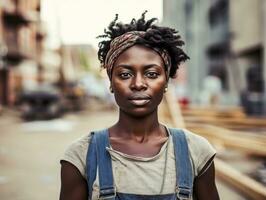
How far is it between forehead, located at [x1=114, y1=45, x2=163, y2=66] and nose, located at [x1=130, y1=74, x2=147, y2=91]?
0.06 m

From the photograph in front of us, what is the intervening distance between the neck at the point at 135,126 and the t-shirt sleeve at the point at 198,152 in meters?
0.16

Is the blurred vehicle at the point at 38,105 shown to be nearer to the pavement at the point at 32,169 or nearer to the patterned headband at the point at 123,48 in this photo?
the pavement at the point at 32,169

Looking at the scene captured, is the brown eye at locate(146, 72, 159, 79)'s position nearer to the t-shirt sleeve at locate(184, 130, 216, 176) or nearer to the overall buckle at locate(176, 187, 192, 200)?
the t-shirt sleeve at locate(184, 130, 216, 176)

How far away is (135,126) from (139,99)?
136mm

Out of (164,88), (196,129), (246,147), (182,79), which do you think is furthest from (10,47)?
(164,88)

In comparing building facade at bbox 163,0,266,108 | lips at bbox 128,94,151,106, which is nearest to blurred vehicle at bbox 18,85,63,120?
building facade at bbox 163,0,266,108

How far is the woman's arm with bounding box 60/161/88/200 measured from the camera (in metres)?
1.69

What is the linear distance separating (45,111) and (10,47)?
539 inches

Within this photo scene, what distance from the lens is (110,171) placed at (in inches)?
64.6

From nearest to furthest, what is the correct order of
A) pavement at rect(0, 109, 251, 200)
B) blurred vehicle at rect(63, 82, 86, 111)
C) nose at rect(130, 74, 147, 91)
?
nose at rect(130, 74, 147, 91) < pavement at rect(0, 109, 251, 200) < blurred vehicle at rect(63, 82, 86, 111)

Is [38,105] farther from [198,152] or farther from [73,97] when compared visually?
[198,152]

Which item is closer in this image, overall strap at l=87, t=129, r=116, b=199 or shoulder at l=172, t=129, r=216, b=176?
overall strap at l=87, t=129, r=116, b=199

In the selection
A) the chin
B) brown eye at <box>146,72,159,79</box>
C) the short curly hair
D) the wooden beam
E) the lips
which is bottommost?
the wooden beam

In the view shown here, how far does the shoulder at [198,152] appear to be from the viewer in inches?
68.5
